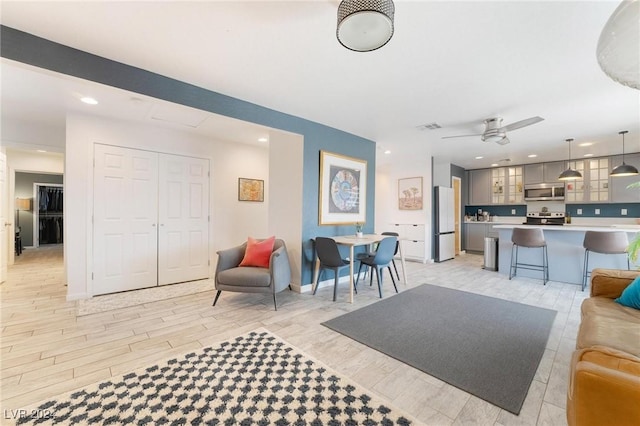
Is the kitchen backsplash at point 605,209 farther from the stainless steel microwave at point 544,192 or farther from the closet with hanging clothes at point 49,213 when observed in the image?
the closet with hanging clothes at point 49,213

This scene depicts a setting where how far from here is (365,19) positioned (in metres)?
1.51

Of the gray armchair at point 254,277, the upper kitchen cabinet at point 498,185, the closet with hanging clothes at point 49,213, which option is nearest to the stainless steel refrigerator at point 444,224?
the upper kitchen cabinet at point 498,185

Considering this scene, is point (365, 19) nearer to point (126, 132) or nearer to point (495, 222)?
point (126, 132)

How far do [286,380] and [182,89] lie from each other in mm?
2857

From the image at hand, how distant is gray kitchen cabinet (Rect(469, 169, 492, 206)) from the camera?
25.2 ft

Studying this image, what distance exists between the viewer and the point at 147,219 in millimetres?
4098

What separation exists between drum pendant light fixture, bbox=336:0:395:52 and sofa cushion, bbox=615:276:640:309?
2584 millimetres

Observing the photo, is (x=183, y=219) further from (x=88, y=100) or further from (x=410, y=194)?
(x=410, y=194)

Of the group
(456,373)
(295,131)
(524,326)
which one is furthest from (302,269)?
(524,326)

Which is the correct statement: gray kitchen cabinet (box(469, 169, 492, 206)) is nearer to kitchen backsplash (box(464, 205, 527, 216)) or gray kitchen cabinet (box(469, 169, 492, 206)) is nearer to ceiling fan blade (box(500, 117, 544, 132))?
kitchen backsplash (box(464, 205, 527, 216))

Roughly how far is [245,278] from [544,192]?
25.0 feet

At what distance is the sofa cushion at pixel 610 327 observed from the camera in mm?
1509

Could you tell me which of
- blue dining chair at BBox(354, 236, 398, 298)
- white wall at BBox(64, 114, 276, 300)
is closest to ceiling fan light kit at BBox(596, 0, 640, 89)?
blue dining chair at BBox(354, 236, 398, 298)

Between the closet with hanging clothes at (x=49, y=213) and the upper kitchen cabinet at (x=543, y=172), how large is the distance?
1421cm
